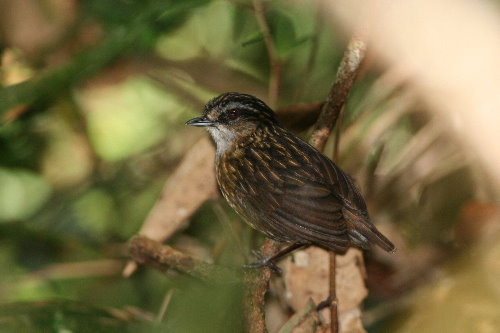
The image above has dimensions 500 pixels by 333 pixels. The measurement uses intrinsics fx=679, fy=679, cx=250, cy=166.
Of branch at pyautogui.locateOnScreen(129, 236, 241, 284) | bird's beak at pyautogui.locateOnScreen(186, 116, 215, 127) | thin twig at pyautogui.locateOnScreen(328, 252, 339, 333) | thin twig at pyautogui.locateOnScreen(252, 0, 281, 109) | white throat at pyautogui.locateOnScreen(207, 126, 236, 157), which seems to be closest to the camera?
thin twig at pyautogui.locateOnScreen(328, 252, 339, 333)

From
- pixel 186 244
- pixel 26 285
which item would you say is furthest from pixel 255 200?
pixel 26 285

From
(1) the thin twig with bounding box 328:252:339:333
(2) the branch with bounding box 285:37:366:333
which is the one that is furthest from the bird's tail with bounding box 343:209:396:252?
(2) the branch with bounding box 285:37:366:333

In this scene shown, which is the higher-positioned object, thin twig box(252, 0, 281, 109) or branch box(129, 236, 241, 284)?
thin twig box(252, 0, 281, 109)

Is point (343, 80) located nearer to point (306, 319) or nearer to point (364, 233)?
point (364, 233)

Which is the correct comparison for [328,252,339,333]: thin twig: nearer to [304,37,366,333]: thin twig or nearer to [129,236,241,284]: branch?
[129,236,241,284]: branch

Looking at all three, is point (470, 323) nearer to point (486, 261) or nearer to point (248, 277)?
point (486, 261)

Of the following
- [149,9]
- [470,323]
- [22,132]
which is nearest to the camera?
[470,323]

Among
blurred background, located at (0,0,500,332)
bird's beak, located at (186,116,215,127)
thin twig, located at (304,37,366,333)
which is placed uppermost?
thin twig, located at (304,37,366,333)

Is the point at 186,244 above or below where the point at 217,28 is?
below
